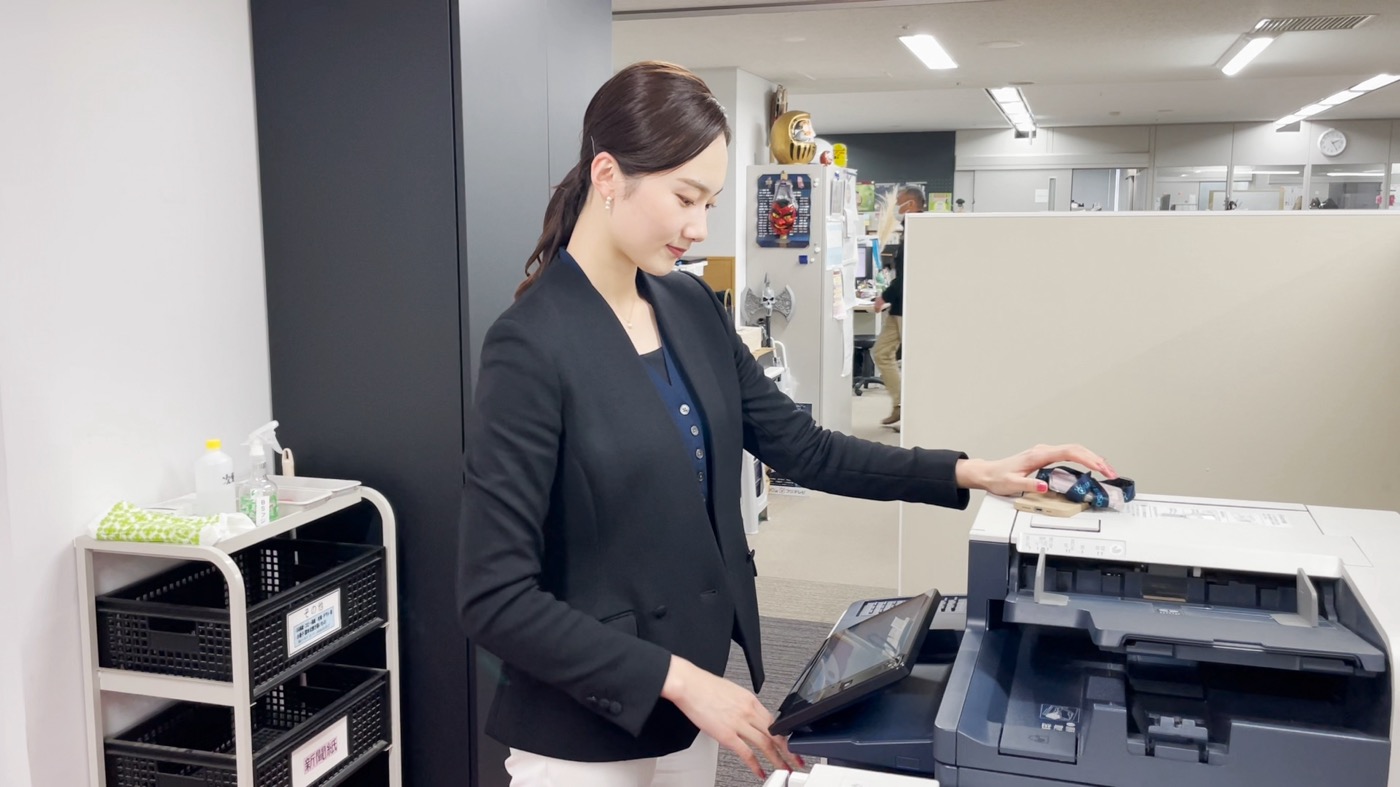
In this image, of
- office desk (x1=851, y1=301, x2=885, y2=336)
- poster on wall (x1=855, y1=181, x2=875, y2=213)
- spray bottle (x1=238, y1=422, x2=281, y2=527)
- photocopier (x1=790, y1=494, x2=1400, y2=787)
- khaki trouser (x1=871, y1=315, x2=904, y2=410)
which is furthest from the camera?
poster on wall (x1=855, y1=181, x2=875, y2=213)

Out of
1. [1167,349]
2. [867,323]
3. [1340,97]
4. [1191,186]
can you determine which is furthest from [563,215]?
[1191,186]

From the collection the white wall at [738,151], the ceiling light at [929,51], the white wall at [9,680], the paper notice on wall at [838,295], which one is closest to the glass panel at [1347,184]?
the ceiling light at [929,51]

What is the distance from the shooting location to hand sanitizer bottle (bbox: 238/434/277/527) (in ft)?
6.73

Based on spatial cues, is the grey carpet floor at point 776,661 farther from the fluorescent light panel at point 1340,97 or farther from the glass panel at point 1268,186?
the glass panel at point 1268,186

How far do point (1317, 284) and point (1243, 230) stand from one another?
0.20m

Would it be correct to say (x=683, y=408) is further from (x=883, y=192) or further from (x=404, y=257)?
(x=883, y=192)

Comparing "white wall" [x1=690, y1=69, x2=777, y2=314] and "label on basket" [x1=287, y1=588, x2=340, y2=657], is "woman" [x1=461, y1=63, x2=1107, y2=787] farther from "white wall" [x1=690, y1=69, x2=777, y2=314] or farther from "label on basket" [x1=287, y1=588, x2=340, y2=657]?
"white wall" [x1=690, y1=69, x2=777, y2=314]

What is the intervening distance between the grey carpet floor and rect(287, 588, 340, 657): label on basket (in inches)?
48.0

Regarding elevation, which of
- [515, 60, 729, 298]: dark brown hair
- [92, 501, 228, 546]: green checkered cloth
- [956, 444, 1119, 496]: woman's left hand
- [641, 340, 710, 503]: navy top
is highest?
[515, 60, 729, 298]: dark brown hair

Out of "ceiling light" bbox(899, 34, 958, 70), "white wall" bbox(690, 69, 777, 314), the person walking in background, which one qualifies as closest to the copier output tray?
"white wall" bbox(690, 69, 777, 314)

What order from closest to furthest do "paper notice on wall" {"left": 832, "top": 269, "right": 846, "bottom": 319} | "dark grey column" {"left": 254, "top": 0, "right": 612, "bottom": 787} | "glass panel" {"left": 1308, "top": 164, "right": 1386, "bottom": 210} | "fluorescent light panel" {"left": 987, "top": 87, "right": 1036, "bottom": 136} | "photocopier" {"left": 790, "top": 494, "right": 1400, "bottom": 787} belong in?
"photocopier" {"left": 790, "top": 494, "right": 1400, "bottom": 787}, "dark grey column" {"left": 254, "top": 0, "right": 612, "bottom": 787}, "paper notice on wall" {"left": 832, "top": 269, "right": 846, "bottom": 319}, "fluorescent light panel" {"left": 987, "top": 87, "right": 1036, "bottom": 136}, "glass panel" {"left": 1308, "top": 164, "right": 1386, "bottom": 210}

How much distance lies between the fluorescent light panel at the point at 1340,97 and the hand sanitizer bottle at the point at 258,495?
891 centimetres

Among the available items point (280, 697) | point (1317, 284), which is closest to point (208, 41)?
point (280, 697)

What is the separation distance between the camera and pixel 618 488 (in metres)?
1.20
